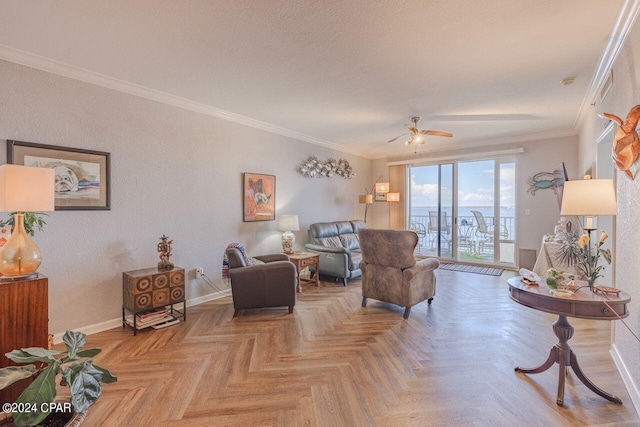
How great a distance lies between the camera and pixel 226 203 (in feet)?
14.0

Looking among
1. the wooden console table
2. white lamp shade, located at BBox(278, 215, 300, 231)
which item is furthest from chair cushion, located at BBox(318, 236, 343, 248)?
the wooden console table

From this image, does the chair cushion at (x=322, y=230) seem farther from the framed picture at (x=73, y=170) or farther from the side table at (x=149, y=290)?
the framed picture at (x=73, y=170)

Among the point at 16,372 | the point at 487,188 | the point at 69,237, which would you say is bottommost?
the point at 16,372

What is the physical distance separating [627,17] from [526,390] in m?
2.67

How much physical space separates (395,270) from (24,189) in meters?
3.27

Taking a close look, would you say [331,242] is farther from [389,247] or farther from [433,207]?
[433,207]

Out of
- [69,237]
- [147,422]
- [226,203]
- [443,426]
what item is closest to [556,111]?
[443,426]

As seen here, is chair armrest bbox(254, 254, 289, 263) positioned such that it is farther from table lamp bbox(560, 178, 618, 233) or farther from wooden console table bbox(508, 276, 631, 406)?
→ table lamp bbox(560, 178, 618, 233)

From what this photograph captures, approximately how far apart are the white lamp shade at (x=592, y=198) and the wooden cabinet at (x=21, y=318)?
350cm

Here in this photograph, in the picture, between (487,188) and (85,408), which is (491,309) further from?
(85,408)

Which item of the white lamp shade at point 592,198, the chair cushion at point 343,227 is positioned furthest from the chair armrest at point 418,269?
the chair cushion at point 343,227

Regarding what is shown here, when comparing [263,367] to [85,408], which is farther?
[263,367]

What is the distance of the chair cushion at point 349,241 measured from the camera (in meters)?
5.64

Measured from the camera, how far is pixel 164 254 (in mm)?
3369
